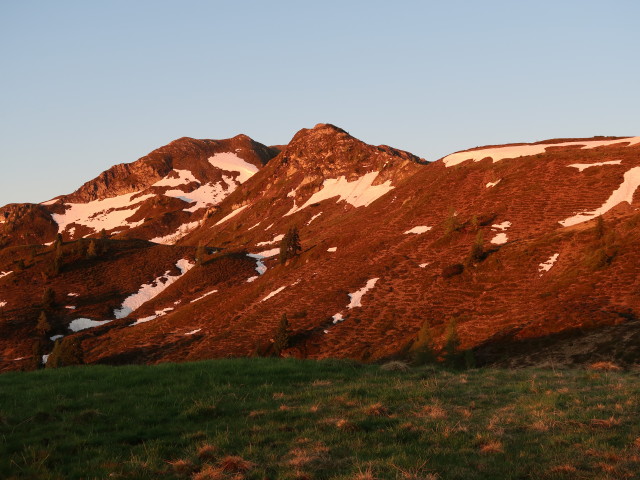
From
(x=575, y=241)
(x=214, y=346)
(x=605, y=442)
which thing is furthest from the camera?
(x=214, y=346)

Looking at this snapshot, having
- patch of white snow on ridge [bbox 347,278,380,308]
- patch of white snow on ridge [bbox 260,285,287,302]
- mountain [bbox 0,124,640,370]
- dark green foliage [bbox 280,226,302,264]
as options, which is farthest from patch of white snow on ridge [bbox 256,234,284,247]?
patch of white snow on ridge [bbox 347,278,380,308]

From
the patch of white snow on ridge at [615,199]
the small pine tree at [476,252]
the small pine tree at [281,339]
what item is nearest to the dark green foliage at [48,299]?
the small pine tree at [281,339]

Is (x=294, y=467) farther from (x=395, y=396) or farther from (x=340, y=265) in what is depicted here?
(x=340, y=265)

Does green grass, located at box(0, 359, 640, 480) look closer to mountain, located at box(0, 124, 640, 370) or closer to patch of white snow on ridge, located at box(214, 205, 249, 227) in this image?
mountain, located at box(0, 124, 640, 370)

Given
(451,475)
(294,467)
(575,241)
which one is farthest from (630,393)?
(575,241)

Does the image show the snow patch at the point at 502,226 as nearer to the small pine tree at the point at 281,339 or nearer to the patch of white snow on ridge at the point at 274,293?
the patch of white snow on ridge at the point at 274,293

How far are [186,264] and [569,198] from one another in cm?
8408

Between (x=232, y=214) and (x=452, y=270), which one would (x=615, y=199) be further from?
(x=232, y=214)

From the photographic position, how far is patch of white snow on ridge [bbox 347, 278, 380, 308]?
61.8m

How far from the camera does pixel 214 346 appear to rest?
60719 millimetres

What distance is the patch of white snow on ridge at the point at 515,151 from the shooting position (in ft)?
293

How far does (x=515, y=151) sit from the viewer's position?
95.8m

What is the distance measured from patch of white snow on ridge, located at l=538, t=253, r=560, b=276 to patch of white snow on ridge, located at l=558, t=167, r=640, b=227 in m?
11.1

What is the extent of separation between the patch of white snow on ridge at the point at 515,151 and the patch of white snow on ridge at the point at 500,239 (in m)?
32.2
